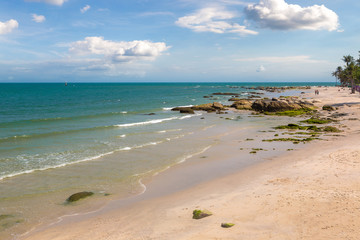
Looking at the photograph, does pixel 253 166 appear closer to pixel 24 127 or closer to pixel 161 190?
pixel 161 190

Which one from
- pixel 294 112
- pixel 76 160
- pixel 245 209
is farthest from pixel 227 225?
pixel 294 112

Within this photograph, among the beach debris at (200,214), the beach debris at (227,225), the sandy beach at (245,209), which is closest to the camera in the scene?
the sandy beach at (245,209)

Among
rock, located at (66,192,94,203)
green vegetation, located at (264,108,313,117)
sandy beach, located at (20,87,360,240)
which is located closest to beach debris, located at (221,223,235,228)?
sandy beach, located at (20,87,360,240)

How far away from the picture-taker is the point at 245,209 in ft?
32.9

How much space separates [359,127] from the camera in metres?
27.4

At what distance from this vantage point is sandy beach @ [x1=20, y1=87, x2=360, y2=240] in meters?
8.28

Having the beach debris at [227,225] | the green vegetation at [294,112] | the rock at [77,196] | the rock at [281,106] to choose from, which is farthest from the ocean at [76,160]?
the rock at [281,106]

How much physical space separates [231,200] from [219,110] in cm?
4137

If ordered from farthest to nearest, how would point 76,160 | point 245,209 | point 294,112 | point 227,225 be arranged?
point 294,112 < point 76,160 < point 245,209 < point 227,225

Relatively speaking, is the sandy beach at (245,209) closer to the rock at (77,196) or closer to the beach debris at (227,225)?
the beach debris at (227,225)

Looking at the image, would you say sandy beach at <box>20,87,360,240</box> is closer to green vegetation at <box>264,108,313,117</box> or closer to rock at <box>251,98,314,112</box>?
green vegetation at <box>264,108,313,117</box>

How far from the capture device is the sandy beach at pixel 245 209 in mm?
8281

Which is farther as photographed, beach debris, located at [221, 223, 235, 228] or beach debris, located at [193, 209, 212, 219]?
beach debris, located at [193, 209, 212, 219]

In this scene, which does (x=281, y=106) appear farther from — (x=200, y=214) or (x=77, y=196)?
(x=77, y=196)
